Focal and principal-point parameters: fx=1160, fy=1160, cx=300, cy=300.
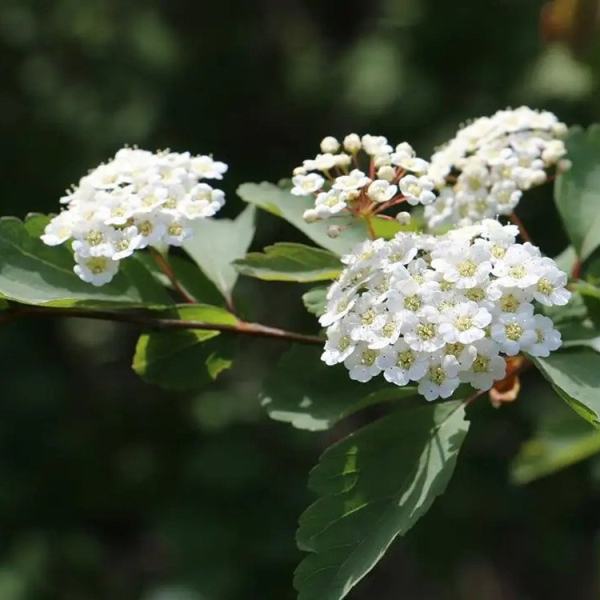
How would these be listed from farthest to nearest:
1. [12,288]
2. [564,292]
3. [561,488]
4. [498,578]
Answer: [498,578], [561,488], [12,288], [564,292]

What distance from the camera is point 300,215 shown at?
160cm

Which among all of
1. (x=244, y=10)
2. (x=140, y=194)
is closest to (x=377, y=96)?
(x=244, y=10)

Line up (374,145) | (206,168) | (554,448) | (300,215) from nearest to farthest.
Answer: (374,145)
(206,168)
(300,215)
(554,448)

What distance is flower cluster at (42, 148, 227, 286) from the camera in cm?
135

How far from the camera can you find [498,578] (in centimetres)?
450

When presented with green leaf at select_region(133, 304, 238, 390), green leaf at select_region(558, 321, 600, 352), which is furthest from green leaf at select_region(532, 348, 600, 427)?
green leaf at select_region(133, 304, 238, 390)

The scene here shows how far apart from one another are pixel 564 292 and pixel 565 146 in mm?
465

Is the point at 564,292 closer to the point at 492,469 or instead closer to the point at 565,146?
the point at 565,146

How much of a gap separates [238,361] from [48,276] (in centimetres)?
322

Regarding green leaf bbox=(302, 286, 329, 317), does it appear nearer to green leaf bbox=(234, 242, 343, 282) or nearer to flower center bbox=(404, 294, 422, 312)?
green leaf bbox=(234, 242, 343, 282)

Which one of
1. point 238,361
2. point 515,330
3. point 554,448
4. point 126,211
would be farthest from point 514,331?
point 238,361

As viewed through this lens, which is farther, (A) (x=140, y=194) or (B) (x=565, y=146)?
(B) (x=565, y=146)

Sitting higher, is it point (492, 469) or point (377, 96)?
point (377, 96)

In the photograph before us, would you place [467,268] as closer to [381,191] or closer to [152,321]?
[381,191]
